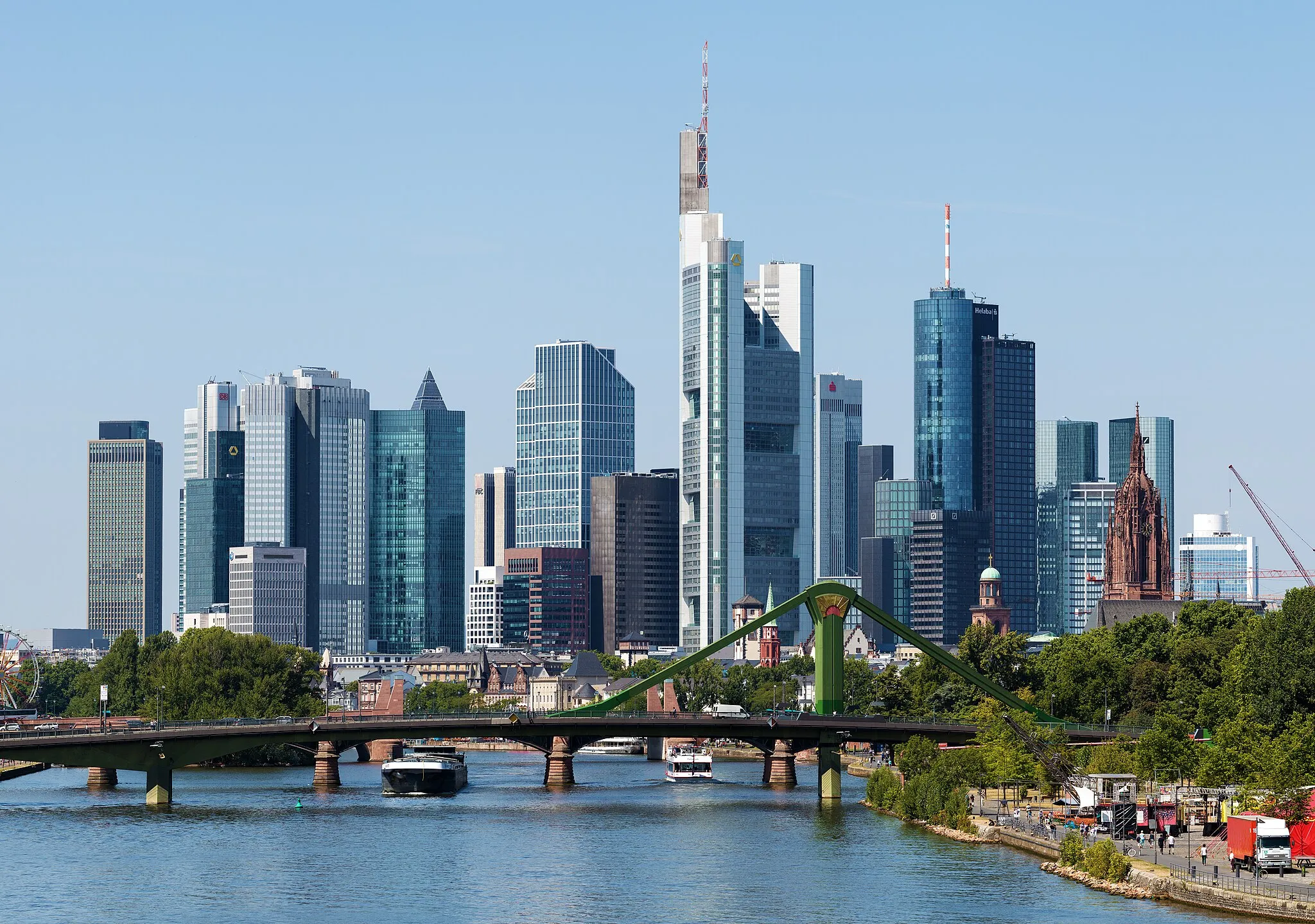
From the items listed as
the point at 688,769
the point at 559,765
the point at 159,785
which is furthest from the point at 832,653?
the point at 159,785

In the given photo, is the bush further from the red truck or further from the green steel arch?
the green steel arch

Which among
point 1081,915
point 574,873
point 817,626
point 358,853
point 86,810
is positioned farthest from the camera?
point 817,626

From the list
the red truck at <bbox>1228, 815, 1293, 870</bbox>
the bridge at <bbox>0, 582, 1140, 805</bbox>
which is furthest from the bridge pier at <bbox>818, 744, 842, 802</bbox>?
the red truck at <bbox>1228, 815, 1293, 870</bbox>

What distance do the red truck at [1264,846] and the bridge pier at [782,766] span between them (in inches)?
3053

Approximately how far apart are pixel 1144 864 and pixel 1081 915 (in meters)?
8.35

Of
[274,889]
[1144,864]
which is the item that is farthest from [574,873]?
[1144,864]

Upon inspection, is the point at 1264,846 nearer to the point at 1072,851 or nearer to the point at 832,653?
the point at 1072,851

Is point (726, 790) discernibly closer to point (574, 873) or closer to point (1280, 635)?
point (1280, 635)

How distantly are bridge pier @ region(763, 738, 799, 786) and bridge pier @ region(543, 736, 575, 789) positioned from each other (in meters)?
14.9

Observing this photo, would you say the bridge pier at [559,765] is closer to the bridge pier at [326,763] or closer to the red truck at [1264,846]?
the bridge pier at [326,763]

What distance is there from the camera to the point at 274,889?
96812 millimetres

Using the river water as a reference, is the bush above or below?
above

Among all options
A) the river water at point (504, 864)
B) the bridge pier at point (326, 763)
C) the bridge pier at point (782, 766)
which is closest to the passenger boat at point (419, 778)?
the bridge pier at point (326, 763)

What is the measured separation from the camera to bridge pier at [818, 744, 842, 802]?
14538cm
